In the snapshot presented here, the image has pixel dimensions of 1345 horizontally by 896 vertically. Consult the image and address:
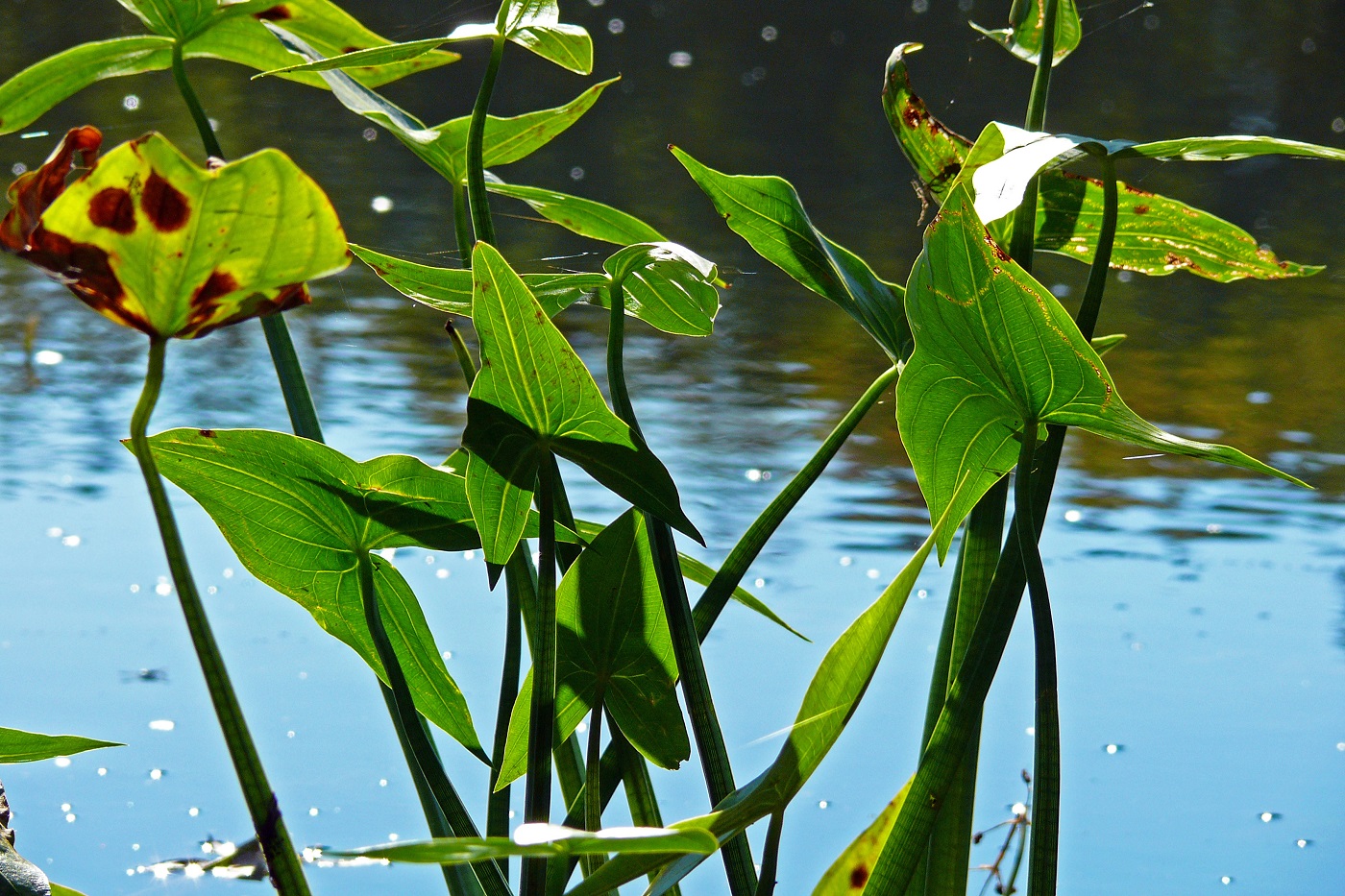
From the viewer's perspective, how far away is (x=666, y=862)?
170 mm

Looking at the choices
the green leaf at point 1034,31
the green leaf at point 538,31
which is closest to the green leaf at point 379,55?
the green leaf at point 538,31

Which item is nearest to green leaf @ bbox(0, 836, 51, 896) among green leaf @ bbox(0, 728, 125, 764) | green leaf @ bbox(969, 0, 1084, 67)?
green leaf @ bbox(0, 728, 125, 764)

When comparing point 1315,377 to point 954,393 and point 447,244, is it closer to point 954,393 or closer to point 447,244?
point 447,244

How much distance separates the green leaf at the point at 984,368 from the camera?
17 centimetres

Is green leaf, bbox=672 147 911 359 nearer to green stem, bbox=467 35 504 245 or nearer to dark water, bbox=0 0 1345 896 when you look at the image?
green stem, bbox=467 35 504 245

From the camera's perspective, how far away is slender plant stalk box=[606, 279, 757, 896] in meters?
0.21

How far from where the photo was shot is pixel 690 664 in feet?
0.69

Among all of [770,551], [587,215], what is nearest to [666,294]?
[587,215]

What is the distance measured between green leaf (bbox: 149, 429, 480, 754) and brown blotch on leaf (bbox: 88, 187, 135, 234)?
0.17ft

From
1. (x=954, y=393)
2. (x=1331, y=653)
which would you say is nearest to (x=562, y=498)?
(x=954, y=393)

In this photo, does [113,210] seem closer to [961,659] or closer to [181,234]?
[181,234]

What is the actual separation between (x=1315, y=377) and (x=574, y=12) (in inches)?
85.9

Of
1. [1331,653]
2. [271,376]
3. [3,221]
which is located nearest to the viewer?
[3,221]

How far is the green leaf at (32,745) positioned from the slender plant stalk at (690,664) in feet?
0.32
